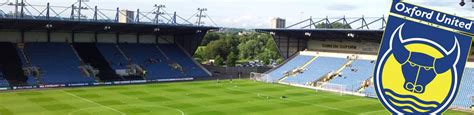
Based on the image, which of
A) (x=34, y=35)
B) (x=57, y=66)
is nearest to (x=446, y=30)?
(x=57, y=66)

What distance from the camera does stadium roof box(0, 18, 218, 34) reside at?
47.4m

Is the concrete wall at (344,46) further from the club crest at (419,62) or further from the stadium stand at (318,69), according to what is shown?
the club crest at (419,62)

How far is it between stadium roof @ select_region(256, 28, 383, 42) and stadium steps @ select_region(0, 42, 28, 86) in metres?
30.8

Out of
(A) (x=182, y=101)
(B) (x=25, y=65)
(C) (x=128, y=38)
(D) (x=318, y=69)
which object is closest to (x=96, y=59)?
(C) (x=128, y=38)

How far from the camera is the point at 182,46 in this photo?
214 feet

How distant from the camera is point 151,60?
58.2 meters

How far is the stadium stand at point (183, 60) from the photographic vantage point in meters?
58.9

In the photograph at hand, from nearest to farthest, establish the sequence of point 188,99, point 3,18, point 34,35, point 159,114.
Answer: point 159,114
point 188,99
point 3,18
point 34,35

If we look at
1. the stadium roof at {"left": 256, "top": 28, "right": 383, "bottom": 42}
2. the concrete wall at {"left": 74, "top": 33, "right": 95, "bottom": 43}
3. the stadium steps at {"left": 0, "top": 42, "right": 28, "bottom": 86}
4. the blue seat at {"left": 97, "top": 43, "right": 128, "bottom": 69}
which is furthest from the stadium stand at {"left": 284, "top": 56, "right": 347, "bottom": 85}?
the stadium steps at {"left": 0, "top": 42, "right": 28, "bottom": 86}

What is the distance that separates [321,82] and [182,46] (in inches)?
927

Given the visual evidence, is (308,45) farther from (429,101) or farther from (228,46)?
(429,101)

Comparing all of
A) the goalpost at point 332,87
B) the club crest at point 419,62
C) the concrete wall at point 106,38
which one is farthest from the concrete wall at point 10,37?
the club crest at point 419,62

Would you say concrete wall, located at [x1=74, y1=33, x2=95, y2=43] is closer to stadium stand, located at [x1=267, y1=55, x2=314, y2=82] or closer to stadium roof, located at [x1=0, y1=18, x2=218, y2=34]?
stadium roof, located at [x1=0, y1=18, x2=218, y2=34]

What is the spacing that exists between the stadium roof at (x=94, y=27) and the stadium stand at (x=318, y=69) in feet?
47.6
